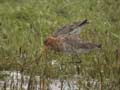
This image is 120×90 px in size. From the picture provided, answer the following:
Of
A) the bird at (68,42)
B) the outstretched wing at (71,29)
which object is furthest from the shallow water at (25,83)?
the outstretched wing at (71,29)

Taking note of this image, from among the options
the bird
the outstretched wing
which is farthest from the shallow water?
the outstretched wing

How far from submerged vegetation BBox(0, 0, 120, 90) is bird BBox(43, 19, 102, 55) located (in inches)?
8.5

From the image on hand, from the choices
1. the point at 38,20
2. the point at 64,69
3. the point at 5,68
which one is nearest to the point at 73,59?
the point at 64,69

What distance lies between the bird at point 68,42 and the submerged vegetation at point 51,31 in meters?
0.21

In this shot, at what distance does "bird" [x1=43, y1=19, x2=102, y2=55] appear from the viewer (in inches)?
249

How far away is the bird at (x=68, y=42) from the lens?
632 cm

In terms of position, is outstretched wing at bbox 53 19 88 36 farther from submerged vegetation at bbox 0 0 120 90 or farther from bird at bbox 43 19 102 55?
submerged vegetation at bbox 0 0 120 90

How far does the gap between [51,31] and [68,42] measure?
3.29m

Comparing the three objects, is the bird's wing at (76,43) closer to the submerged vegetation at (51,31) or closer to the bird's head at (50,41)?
the bird's head at (50,41)

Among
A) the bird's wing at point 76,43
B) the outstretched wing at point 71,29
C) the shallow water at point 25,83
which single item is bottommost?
the shallow water at point 25,83

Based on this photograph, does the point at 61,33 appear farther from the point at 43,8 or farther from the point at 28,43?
the point at 43,8

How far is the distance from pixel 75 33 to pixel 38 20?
3730mm

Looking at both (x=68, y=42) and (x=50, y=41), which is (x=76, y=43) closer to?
(x=68, y=42)

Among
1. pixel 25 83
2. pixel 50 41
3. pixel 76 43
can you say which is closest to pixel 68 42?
pixel 76 43
